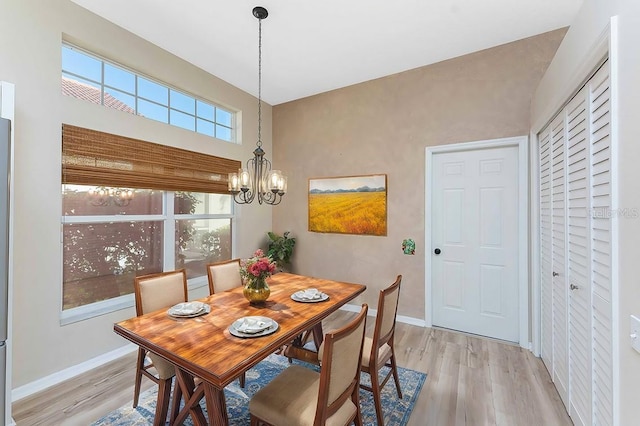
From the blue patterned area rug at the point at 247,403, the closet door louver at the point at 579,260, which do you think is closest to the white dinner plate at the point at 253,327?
the blue patterned area rug at the point at 247,403

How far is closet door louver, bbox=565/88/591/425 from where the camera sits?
164cm

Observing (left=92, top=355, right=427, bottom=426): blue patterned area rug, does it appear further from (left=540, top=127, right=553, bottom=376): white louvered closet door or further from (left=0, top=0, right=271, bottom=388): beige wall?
(left=540, top=127, right=553, bottom=376): white louvered closet door

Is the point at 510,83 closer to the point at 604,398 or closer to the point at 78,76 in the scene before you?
the point at 604,398

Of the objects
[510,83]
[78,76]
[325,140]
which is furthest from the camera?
[325,140]

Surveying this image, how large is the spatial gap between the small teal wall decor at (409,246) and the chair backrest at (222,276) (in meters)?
2.05

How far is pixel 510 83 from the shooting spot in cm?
307

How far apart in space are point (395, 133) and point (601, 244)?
2598 millimetres

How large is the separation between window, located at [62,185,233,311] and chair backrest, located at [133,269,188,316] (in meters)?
0.89

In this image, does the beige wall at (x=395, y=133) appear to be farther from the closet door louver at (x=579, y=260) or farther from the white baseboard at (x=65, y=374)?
the white baseboard at (x=65, y=374)

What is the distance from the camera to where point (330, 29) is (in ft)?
9.25

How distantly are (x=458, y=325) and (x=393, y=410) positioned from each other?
69.4 inches

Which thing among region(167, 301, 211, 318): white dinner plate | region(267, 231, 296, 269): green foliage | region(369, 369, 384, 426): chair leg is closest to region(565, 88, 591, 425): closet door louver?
region(369, 369, 384, 426): chair leg

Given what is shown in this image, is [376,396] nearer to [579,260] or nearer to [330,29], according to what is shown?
[579,260]

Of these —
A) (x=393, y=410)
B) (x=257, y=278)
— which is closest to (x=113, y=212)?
(x=257, y=278)
